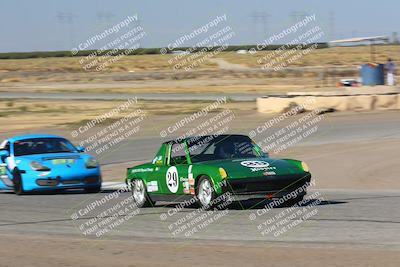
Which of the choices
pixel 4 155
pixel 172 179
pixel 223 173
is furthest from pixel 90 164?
pixel 223 173

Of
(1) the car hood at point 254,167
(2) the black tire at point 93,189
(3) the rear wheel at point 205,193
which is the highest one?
(1) the car hood at point 254,167

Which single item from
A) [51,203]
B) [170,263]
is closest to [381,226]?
[170,263]

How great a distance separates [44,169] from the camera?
16391 mm

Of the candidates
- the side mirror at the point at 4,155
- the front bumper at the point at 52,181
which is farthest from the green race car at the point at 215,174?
the side mirror at the point at 4,155

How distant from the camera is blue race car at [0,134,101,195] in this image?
1636 cm

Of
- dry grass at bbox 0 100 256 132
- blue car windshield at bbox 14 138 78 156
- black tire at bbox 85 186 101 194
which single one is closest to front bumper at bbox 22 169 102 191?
black tire at bbox 85 186 101 194

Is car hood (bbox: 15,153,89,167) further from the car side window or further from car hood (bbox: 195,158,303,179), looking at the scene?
car hood (bbox: 195,158,303,179)

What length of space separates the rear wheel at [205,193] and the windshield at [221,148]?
605 mm

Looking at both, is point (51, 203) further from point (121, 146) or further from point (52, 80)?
Answer: point (52, 80)

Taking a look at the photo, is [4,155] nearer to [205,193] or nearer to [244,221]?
[205,193]

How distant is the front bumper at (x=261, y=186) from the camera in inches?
471

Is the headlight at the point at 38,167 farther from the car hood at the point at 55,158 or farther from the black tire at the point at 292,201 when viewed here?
the black tire at the point at 292,201

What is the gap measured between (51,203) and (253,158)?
3.85m

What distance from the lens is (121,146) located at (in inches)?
1120
